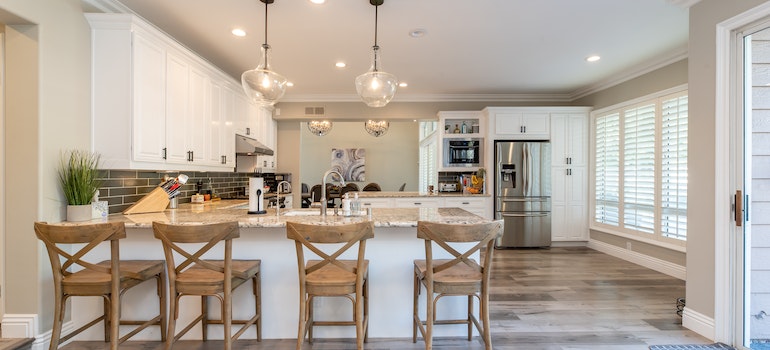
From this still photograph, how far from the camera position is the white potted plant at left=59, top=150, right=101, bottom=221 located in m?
2.41

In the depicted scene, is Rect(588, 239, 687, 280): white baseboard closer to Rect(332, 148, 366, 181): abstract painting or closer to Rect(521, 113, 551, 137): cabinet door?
Rect(521, 113, 551, 137): cabinet door

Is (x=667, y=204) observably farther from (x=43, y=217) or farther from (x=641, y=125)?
(x=43, y=217)

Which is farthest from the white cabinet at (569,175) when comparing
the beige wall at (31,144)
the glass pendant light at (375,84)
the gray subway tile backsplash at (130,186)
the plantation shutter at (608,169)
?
the beige wall at (31,144)

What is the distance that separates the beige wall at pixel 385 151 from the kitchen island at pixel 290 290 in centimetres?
725

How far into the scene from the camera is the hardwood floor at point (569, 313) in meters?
2.45

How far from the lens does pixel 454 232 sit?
194cm

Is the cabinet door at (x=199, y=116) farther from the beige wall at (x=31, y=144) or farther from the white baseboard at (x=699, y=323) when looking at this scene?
the white baseboard at (x=699, y=323)

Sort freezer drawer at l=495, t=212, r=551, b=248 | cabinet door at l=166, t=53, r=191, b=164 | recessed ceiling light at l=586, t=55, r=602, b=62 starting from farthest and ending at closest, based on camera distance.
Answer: freezer drawer at l=495, t=212, r=551, b=248 < recessed ceiling light at l=586, t=55, r=602, b=62 < cabinet door at l=166, t=53, r=191, b=164

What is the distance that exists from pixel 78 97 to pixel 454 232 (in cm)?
281

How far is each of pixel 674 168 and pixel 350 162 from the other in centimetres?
717

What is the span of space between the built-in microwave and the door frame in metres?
3.67

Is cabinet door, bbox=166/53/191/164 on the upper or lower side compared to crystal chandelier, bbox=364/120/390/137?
lower

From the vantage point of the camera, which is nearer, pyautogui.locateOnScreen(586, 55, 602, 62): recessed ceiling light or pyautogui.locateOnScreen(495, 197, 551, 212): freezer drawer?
pyautogui.locateOnScreen(586, 55, 602, 62): recessed ceiling light

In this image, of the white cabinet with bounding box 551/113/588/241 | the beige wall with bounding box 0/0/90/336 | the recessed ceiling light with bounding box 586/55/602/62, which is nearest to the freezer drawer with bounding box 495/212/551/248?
the white cabinet with bounding box 551/113/588/241
